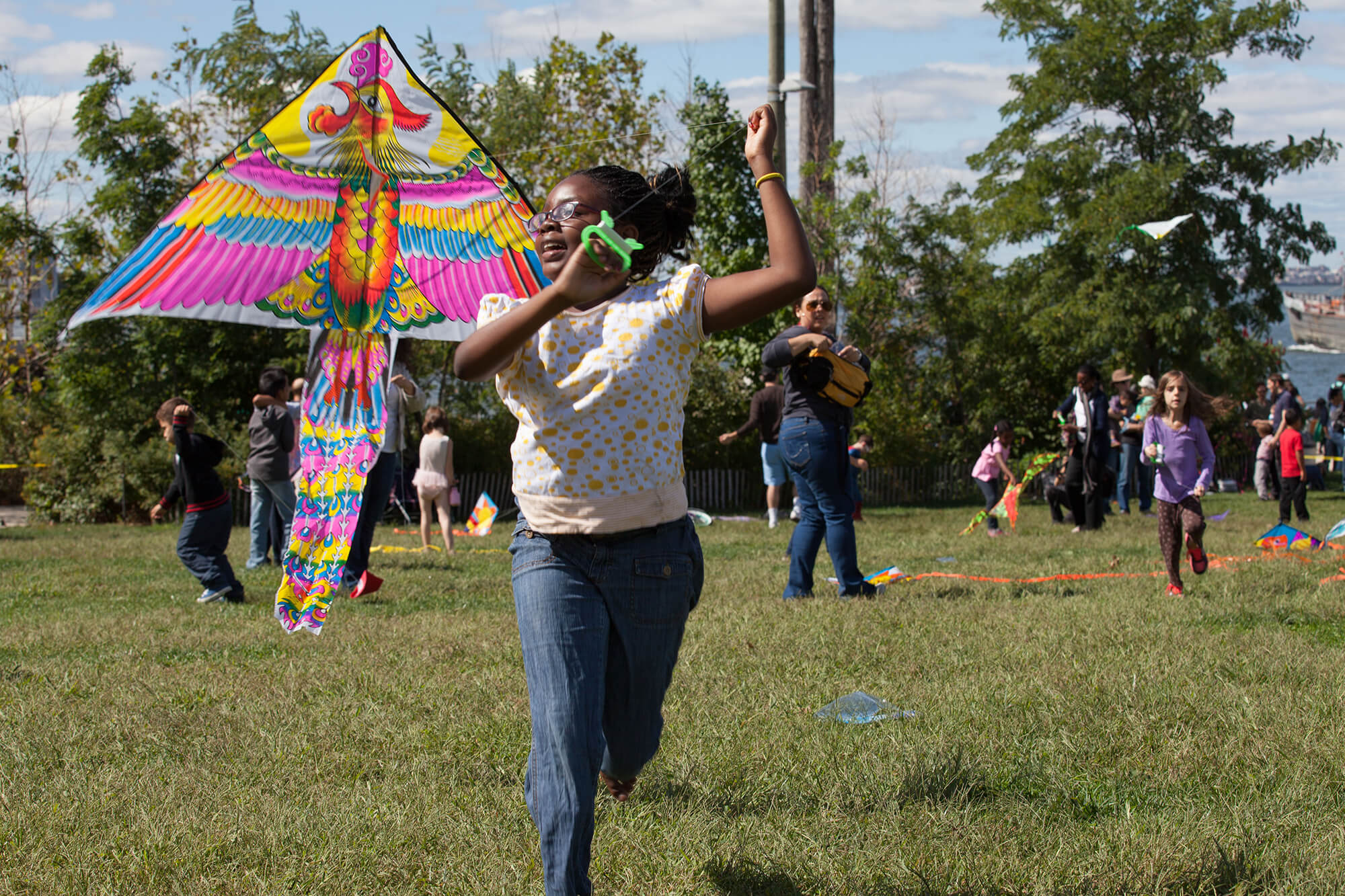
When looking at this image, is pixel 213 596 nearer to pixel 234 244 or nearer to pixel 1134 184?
pixel 234 244

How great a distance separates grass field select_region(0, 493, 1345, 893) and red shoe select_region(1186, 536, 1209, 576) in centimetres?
39

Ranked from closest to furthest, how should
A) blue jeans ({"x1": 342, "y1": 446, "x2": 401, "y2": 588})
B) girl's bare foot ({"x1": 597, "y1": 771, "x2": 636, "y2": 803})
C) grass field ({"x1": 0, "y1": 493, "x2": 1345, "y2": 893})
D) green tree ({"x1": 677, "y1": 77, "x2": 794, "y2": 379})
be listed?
1. girl's bare foot ({"x1": 597, "y1": 771, "x2": 636, "y2": 803})
2. grass field ({"x1": 0, "y1": 493, "x2": 1345, "y2": 893})
3. blue jeans ({"x1": 342, "y1": 446, "x2": 401, "y2": 588})
4. green tree ({"x1": 677, "y1": 77, "x2": 794, "y2": 379})

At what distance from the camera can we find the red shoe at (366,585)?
28.3ft

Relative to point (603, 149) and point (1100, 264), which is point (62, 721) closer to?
point (603, 149)

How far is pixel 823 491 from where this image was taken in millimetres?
7516

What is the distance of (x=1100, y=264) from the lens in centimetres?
2294

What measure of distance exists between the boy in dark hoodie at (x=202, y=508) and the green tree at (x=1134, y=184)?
663 inches

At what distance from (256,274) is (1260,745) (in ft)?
12.6

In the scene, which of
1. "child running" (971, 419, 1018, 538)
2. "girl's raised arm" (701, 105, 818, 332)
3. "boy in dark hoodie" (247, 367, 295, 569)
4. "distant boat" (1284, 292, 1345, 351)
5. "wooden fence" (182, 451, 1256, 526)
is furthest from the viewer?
"distant boat" (1284, 292, 1345, 351)

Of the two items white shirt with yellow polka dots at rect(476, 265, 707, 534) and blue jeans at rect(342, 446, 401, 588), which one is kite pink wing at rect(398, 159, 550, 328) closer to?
white shirt with yellow polka dots at rect(476, 265, 707, 534)

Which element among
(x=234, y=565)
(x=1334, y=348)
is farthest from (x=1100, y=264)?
(x=1334, y=348)

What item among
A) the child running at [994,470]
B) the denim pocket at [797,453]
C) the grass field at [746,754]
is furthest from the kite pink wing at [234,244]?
the child running at [994,470]

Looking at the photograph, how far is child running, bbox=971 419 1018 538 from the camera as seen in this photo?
13.9m

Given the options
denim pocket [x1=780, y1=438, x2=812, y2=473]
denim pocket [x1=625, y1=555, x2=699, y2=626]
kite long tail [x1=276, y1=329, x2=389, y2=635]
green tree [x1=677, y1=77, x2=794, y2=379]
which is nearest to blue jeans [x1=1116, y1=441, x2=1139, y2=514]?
green tree [x1=677, y1=77, x2=794, y2=379]
